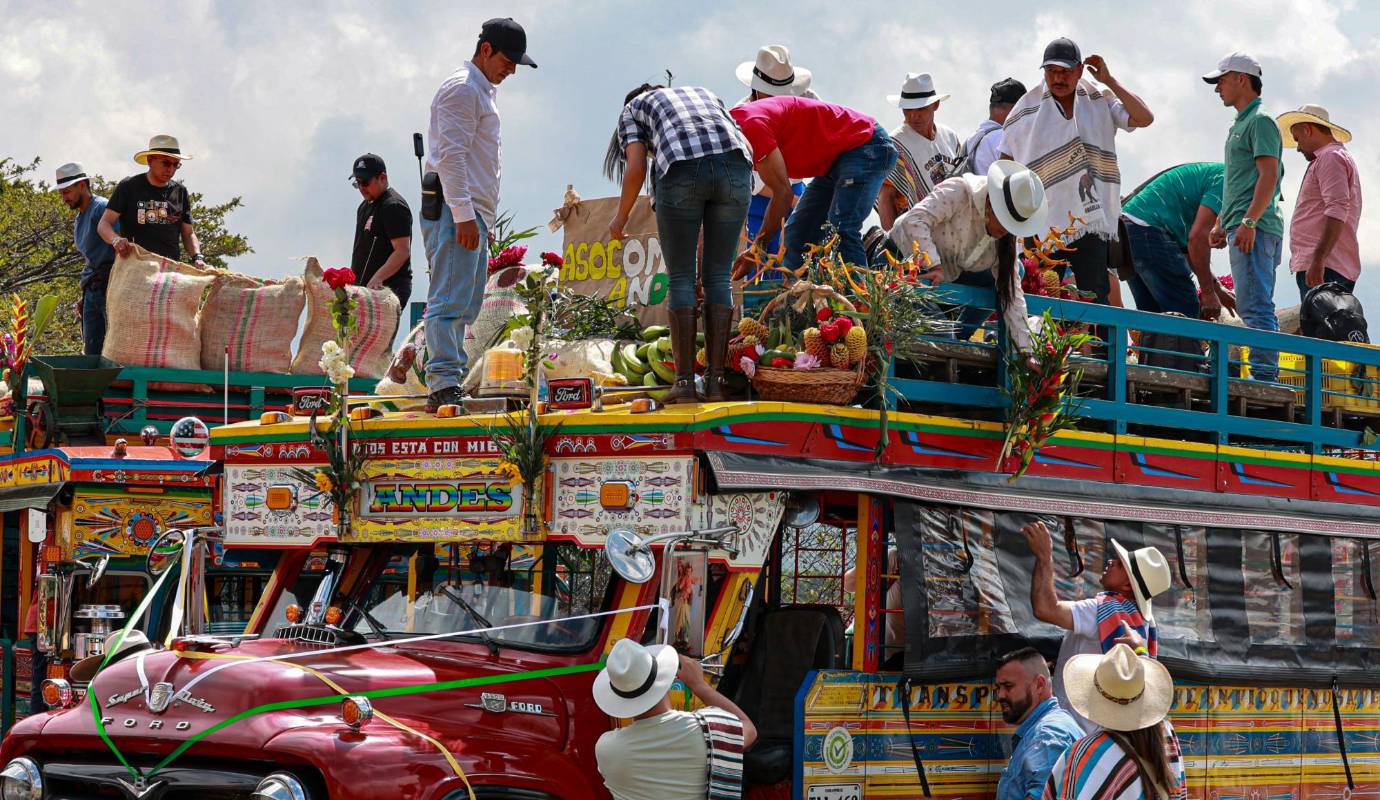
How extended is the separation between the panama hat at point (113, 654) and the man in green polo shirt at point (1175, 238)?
6425 millimetres

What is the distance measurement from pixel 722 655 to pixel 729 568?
334 millimetres

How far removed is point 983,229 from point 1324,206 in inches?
158

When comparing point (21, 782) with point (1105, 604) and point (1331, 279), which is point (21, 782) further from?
point (1331, 279)

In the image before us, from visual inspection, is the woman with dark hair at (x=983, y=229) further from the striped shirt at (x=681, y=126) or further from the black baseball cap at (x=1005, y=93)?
the black baseball cap at (x=1005, y=93)

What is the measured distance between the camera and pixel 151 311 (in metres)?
12.5

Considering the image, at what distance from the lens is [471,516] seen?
23.5ft

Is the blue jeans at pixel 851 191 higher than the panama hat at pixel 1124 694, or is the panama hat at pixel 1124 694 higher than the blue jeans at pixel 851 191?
the blue jeans at pixel 851 191

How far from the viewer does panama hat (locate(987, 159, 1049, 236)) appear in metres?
8.07

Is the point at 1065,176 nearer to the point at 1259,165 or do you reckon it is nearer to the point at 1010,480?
the point at 1259,165

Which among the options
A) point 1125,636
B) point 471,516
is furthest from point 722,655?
point 1125,636

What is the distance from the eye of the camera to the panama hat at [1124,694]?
19.0 ft

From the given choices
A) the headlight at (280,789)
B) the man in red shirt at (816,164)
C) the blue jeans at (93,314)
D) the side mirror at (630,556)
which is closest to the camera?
the headlight at (280,789)

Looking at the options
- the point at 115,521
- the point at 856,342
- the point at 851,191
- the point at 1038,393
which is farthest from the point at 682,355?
the point at 115,521

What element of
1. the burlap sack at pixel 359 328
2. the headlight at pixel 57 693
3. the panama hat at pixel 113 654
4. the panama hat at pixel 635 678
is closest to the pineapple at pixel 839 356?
the panama hat at pixel 635 678
